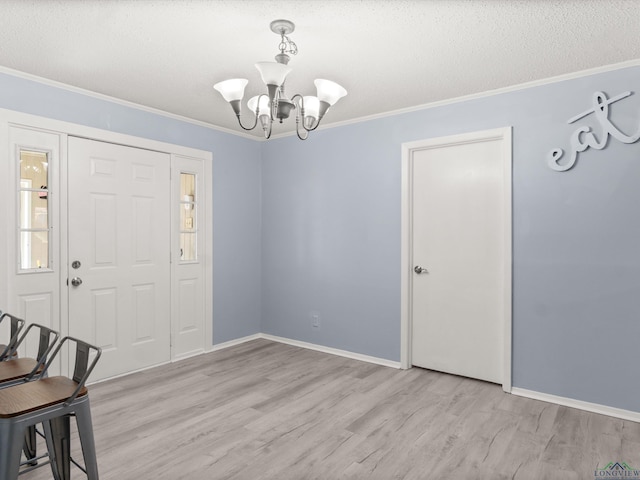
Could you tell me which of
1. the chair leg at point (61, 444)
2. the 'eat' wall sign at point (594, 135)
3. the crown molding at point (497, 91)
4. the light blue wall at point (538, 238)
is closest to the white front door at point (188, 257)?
the light blue wall at point (538, 238)

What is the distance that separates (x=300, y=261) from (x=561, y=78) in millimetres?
Answer: 2902

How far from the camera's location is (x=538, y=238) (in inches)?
125

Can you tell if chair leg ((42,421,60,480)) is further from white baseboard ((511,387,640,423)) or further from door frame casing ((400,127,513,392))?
white baseboard ((511,387,640,423))

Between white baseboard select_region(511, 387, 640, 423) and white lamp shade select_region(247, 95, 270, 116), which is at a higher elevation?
white lamp shade select_region(247, 95, 270, 116)

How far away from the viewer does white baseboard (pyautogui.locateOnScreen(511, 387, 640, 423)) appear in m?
2.83

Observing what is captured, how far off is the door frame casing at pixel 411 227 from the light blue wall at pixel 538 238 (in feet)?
0.17

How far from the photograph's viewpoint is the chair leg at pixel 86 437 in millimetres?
1719

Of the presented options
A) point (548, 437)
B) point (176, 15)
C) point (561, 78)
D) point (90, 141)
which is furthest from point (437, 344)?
point (90, 141)

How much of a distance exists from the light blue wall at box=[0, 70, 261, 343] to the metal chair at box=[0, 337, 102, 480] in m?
2.38

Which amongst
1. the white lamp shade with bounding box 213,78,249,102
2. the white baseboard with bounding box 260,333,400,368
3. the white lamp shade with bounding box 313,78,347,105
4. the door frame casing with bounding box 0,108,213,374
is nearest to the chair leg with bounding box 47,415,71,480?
the door frame casing with bounding box 0,108,213,374

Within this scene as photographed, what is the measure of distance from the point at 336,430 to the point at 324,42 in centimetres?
241

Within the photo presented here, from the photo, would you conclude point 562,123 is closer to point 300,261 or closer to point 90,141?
point 300,261

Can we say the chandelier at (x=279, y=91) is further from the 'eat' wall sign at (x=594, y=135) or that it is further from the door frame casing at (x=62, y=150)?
the 'eat' wall sign at (x=594, y=135)

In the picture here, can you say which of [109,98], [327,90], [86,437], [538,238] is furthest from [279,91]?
[538,238]
